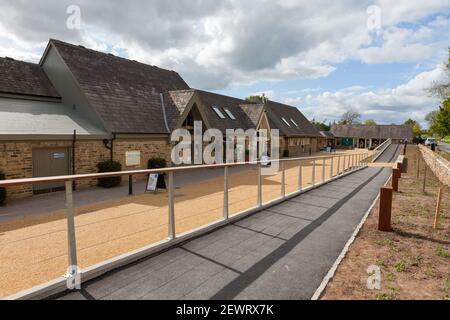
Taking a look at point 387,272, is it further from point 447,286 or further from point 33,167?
point 33,167

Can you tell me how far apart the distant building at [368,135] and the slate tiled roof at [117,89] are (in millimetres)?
60774

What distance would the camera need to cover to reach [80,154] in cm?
1363

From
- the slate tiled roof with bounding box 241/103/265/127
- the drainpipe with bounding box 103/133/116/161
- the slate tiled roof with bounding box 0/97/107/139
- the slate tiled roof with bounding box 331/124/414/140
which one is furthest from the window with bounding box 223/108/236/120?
the slate tiled roof with bounding box 331/124/414/140

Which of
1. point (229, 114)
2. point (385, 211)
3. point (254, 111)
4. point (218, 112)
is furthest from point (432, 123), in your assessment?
point (385, 211)

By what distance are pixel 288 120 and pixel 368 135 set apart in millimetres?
40489

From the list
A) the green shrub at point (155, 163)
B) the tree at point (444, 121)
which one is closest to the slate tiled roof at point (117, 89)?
the green shrub at point (155, 163)

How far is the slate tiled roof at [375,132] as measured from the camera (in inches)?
2798

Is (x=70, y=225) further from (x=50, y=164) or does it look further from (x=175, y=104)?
(x=175, y=104)

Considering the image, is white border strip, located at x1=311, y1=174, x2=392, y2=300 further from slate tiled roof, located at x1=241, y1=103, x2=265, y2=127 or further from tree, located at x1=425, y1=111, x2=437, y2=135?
tree, located at x1=425, y1=111, x2=437, y2=135

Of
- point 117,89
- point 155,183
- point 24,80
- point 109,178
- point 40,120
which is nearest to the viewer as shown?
point 155,183

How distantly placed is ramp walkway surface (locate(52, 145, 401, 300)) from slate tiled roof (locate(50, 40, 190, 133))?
1100 cm

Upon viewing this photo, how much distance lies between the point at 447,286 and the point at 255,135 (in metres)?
24.3

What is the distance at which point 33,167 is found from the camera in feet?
39.9

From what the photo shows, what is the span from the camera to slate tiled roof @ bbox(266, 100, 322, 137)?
3481 centimetres
